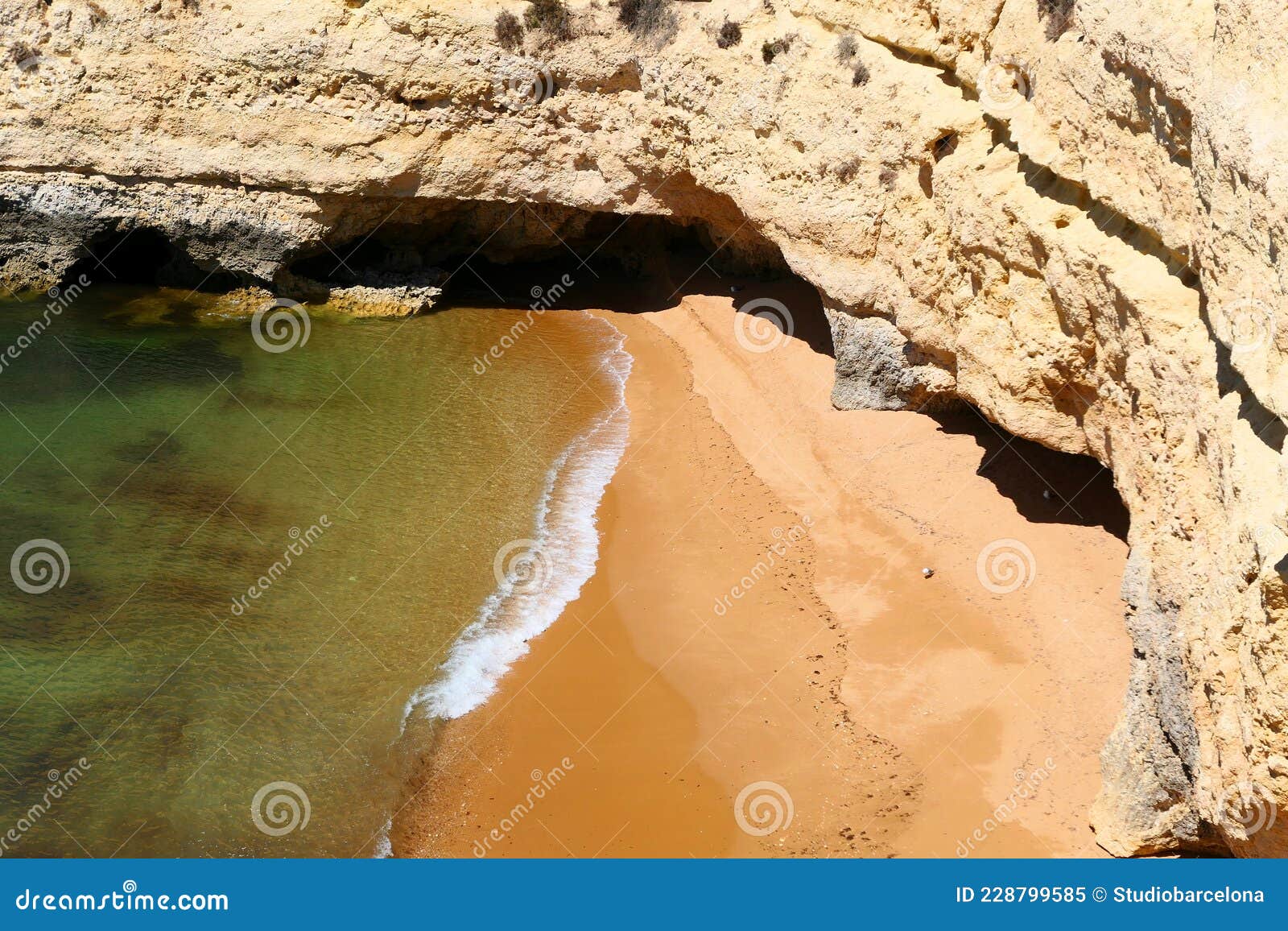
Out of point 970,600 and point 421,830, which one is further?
point 970,600

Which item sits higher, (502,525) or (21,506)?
(502,525)

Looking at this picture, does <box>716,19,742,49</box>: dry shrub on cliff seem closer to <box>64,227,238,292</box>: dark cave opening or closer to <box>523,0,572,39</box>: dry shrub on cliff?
<box>523,0,572,39</box>: dry shrub on cliff

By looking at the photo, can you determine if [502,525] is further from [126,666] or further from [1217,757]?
[1217,757]

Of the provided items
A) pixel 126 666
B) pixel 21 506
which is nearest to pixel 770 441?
pixel 126 666

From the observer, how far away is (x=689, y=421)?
18734 millimetres

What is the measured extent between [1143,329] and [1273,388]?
9.29 ft
